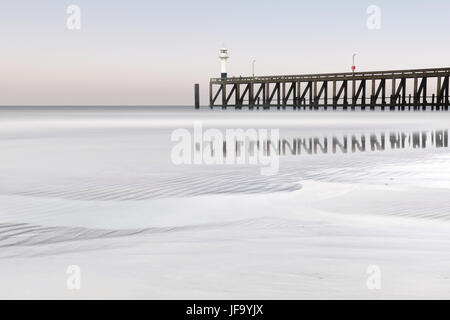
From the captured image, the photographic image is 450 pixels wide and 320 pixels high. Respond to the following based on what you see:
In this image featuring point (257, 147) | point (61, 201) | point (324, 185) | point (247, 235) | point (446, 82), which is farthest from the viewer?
A: point (446, 82)

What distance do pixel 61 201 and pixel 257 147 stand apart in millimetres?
7687

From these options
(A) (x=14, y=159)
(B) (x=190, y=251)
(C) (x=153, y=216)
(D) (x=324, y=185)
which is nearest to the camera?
(B) (x=190, y=251)

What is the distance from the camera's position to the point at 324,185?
7488 mm

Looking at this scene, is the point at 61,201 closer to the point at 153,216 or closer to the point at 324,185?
the point at 153,216

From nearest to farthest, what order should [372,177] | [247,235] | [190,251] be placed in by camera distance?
1. [190,251]
2. [247,235]
3. [372,177]

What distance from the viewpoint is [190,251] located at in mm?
Answer: 4156

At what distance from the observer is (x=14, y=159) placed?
10883 mm

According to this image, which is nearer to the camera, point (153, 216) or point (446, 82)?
point (153, 216)

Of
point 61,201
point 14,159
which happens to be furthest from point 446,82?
point 61,201
